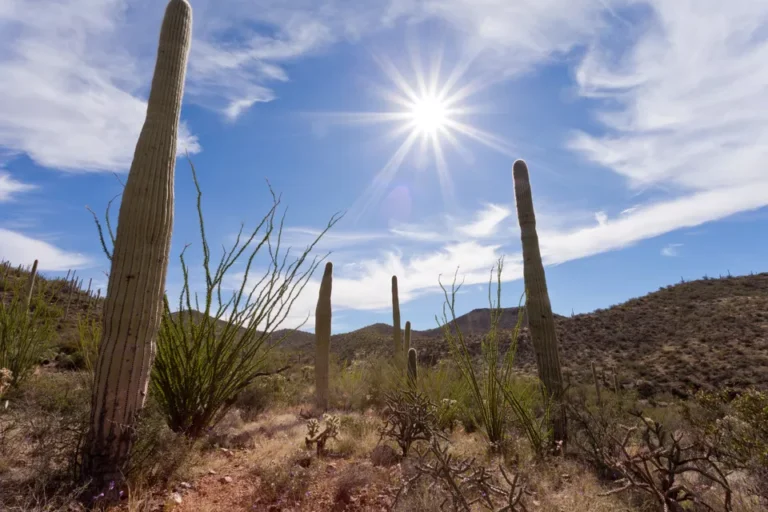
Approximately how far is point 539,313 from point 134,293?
5.25m

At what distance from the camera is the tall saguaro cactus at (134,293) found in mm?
3314

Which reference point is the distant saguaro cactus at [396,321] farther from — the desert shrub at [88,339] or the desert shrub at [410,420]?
the desert shrub at [88,339]

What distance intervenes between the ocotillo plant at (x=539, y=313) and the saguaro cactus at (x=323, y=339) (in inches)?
203

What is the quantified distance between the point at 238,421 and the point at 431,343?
23176mm

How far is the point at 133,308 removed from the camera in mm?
3521

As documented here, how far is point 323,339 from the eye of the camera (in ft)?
33.1

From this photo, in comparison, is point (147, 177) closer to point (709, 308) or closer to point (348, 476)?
point (348, 476)

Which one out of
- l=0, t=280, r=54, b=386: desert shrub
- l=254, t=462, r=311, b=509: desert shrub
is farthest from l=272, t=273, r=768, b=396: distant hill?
l=0, t=280, r=54, b=386: desert shrub

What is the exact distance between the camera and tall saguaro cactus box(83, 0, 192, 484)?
3.31 m

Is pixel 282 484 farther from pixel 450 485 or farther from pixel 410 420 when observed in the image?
pixel 450 485

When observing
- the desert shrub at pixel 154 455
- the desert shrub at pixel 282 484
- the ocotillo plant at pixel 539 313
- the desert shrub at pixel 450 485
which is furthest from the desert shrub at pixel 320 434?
the ocotillo plant at pixel 539 313

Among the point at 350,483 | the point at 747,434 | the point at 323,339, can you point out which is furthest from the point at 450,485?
the point at 323,339

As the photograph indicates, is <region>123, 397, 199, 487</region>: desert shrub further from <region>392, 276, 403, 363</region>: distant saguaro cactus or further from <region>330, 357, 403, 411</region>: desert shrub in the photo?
<region>392, 276, 403, 363</region>: distant saguaro cactus

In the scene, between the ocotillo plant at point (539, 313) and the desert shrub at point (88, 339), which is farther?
the ocotillo plant at point (539, 313)
